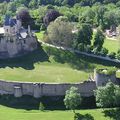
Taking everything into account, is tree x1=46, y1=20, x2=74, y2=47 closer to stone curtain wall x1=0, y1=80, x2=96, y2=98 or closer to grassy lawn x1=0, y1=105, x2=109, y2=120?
stone curtain wall x1=0, y1=80, x2=96, y2=98

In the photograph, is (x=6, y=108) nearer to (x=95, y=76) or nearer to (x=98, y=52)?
(x=95, y=76)

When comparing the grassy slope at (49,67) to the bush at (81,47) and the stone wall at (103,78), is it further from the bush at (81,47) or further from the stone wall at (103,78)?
the stone wall at (103,78)

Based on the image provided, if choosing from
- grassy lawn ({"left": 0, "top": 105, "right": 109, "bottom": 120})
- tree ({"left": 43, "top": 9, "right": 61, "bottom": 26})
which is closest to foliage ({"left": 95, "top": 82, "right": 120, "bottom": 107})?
grassy lawn ({"left": 0, "top": 105, "right": 109, "bottom": 120})

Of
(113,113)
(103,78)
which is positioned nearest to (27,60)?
(103,78)

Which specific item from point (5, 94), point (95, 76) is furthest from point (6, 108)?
point (95, 76)

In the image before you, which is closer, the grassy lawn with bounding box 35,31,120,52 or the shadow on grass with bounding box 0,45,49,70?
the shadow on grass with bounding box 0,45,49,70

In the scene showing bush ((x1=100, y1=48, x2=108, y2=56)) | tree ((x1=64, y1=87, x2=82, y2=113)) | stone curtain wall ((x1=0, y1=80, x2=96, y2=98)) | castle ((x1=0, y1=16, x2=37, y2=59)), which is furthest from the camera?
castle ((x1=0, y1=16, x2=37, y2=59))

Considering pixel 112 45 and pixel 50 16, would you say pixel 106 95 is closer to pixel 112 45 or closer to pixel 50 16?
pixel 112 45

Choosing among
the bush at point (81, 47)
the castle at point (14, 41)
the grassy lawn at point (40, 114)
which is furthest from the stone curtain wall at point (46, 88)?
the bush at point (81, 47)
